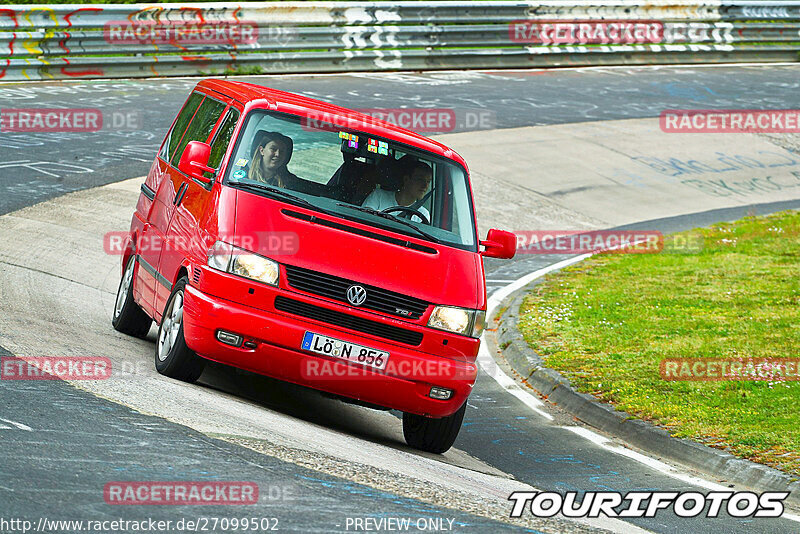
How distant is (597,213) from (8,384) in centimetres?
1182

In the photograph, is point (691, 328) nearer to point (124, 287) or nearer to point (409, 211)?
point (409, 211)

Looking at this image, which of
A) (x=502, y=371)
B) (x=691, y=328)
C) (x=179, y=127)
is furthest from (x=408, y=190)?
(x=691, y=328)

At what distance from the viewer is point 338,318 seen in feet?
22.9

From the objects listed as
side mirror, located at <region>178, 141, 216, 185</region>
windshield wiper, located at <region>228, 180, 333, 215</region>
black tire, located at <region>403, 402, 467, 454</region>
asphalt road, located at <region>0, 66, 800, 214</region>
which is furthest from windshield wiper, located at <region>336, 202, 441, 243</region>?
asphalt road, located at <region>0, 66, 800, 214</region>

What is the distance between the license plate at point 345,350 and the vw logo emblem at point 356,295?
25cm

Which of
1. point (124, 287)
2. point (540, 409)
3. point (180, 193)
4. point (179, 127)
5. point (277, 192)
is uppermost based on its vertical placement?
point (179, 127)

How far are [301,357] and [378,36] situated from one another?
58.8ft

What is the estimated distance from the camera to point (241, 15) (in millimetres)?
21625

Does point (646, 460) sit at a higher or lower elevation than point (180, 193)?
lower

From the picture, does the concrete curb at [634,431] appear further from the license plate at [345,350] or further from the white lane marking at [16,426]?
the white lane marking at [16,426]

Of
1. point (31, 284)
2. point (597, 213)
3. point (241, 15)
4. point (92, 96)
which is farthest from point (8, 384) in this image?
point (241, 15)

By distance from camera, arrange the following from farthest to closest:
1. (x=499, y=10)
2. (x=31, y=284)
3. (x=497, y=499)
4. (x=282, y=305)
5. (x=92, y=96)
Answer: (x=499, y=10)
(x=92, y=96)
(x=31, y=284)
(x=282, y=305)
(x=497, y=499)

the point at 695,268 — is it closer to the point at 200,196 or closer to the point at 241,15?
the point at 200,196

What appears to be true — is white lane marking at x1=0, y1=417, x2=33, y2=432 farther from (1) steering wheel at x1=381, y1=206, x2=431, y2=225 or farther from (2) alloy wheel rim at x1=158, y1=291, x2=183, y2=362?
(1) steering wheel at x1=381, y1=206, x2=431, y2=225
